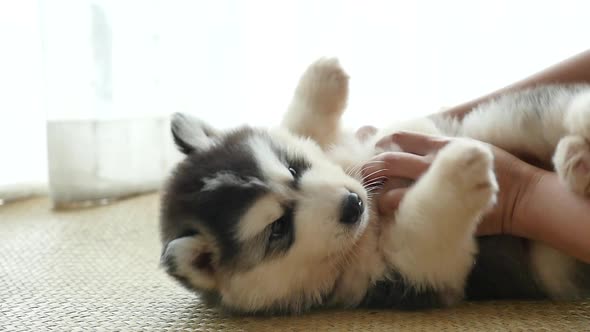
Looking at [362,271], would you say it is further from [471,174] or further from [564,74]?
[564,74]

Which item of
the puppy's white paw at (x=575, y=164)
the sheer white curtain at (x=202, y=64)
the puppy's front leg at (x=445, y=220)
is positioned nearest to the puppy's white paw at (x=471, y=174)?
the puppy's front leg at (x=445, y=220)

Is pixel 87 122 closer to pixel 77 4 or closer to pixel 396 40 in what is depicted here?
pixel 77 4

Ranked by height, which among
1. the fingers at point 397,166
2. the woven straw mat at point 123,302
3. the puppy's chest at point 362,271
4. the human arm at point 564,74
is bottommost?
the woven straw mat at point 123,302

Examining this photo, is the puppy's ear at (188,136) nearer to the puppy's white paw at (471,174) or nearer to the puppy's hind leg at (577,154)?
the puppy's white paw at (471,174)

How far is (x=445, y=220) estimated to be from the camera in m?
1.66

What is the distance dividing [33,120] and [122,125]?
22.3 inches

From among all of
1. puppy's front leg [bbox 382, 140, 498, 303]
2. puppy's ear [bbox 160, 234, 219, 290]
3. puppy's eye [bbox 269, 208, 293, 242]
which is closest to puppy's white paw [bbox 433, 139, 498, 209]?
puppy's front leg [bbox 382, 140, 498, 303]

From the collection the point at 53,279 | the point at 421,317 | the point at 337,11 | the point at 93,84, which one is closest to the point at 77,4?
the point at 93,84

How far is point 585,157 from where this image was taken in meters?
1.57

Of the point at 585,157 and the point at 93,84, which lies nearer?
the point at 585,157

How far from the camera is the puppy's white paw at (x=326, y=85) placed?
232cm

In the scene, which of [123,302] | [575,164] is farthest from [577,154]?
[123,302]

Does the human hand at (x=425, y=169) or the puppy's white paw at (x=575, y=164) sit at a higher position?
the puppy's white paw at (x=575, y=164)

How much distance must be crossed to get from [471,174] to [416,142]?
16.6 inches
